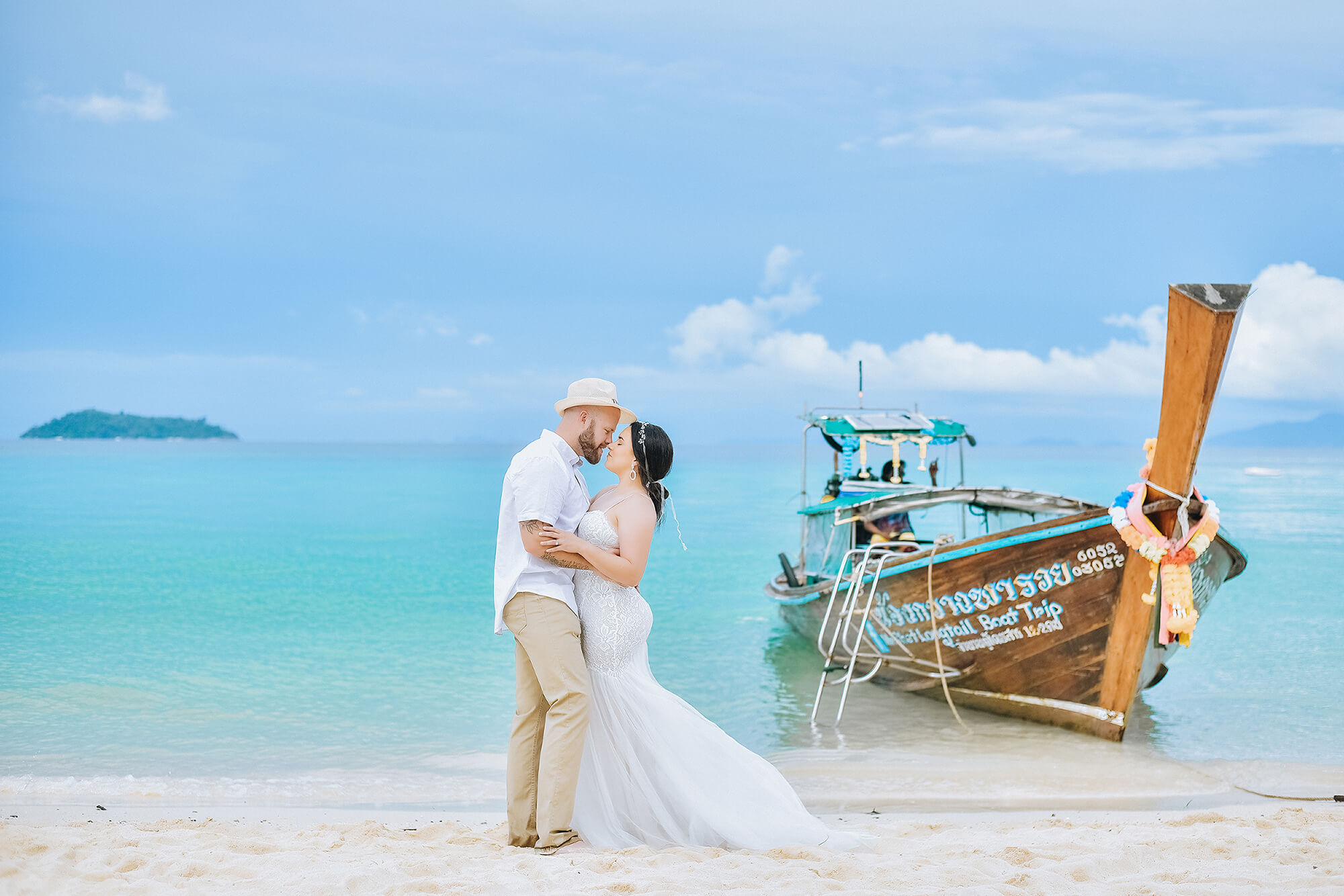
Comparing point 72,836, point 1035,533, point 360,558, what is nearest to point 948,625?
point 1035,533

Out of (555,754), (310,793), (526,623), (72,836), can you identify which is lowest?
(310,793)

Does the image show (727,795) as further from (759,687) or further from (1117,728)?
(759,687)

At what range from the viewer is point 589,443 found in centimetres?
385

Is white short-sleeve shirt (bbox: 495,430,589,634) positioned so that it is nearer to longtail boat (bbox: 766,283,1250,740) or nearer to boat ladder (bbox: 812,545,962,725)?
longtail boat (bbox: 766,283,1250,740)

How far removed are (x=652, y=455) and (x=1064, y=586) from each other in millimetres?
4525

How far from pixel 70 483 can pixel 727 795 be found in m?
67.3

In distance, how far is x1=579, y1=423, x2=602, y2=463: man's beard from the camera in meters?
3.83

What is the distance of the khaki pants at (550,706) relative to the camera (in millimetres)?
3727

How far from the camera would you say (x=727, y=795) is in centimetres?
395

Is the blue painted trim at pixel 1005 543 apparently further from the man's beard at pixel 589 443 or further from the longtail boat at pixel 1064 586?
the man's beard at pixel 589 443

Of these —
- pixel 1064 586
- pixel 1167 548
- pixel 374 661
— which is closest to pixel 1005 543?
pixel 1064 586

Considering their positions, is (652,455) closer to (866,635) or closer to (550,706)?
(550,706)

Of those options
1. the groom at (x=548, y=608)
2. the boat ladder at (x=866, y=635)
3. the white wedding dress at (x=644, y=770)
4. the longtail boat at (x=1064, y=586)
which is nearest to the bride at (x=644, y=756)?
the white wedding dress at (x=644, y=770)

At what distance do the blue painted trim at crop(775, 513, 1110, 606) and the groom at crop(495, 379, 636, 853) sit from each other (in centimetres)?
436
